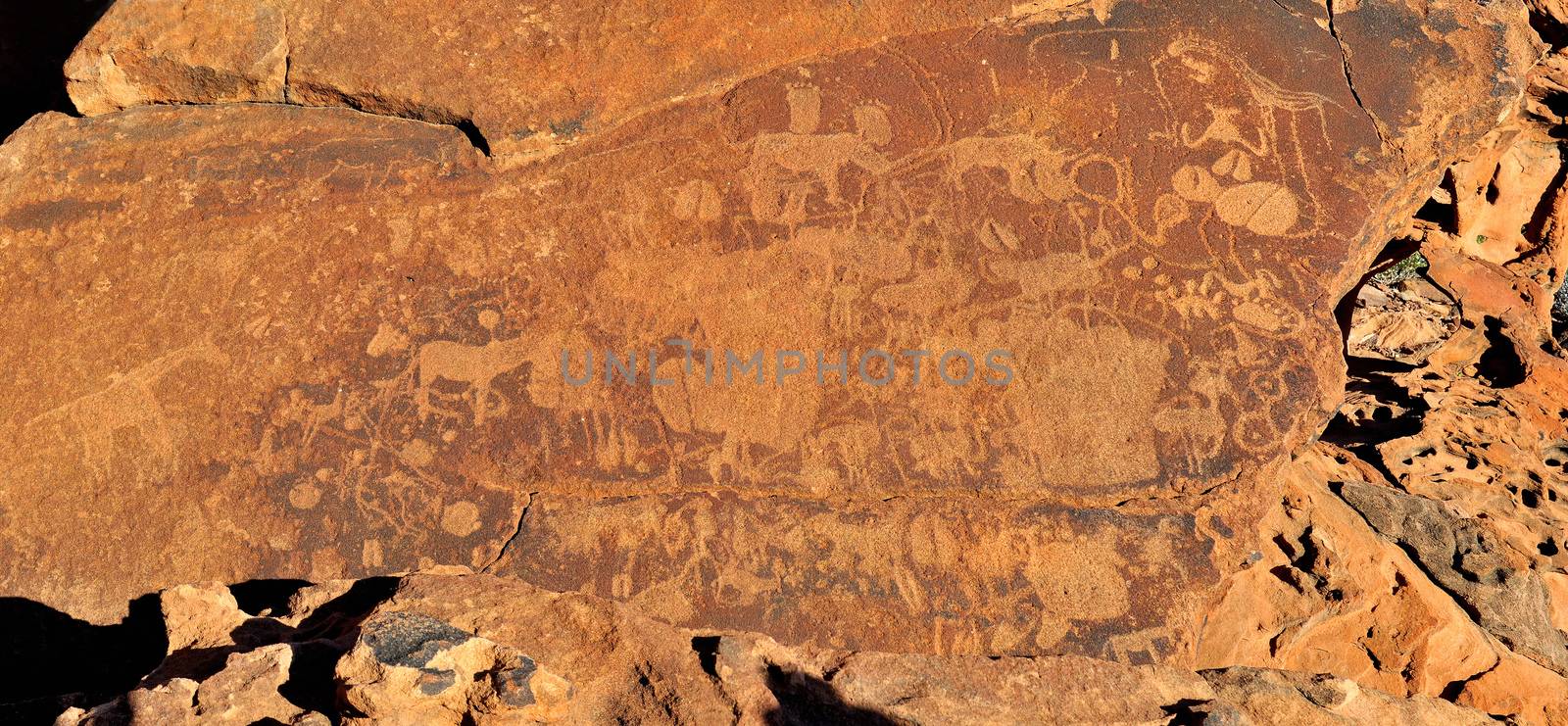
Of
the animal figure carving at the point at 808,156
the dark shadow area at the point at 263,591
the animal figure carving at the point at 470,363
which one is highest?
the animal figure carving at the point at 808,156

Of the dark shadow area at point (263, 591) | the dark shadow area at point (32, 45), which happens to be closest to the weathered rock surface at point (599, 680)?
the dark shadow area at point (263, 591)

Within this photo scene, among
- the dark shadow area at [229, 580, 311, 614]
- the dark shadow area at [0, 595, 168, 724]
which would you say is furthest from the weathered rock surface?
the dark shadow area at [0, 595, 168, 724]

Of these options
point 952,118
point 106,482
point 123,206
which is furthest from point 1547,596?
point 123,206

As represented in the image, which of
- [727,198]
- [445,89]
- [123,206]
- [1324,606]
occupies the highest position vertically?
[445,89]

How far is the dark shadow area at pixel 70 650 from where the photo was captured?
254cm

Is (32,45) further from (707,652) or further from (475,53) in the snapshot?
(707,652)

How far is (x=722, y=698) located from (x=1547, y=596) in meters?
2.71

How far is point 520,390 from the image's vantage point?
271 centimetres

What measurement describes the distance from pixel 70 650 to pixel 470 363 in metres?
1.11

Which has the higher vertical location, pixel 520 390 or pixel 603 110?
pixel 603 110

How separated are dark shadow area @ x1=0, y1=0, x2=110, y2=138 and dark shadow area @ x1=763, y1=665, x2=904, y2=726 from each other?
3553mm

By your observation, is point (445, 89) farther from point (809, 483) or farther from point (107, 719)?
point (107, 719)

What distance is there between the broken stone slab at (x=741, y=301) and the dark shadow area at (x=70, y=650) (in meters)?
0.05

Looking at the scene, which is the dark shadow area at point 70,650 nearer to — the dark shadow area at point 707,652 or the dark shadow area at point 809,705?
the dark shadow area at point 707,652
